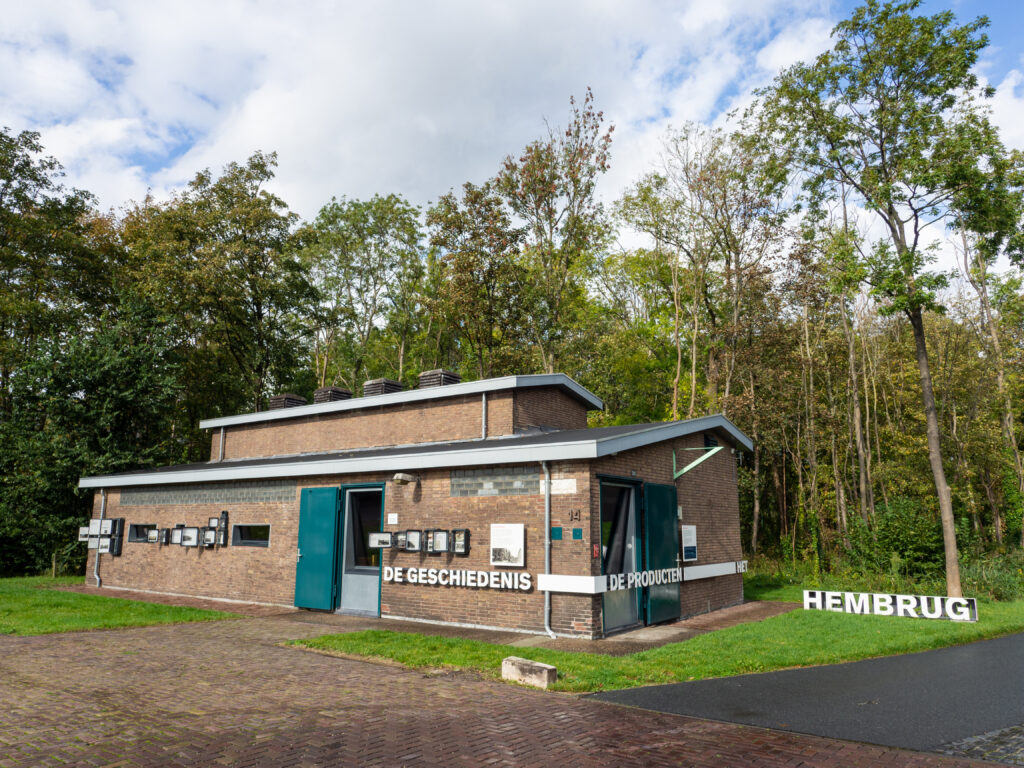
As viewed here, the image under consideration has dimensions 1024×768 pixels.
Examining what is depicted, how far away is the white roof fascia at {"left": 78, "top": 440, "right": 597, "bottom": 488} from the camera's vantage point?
11086 mm

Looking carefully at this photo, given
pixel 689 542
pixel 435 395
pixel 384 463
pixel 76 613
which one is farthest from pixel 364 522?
pixel 689 542

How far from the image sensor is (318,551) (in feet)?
46.8

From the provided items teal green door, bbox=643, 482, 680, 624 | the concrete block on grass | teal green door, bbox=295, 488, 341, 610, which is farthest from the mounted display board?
teal green door, bbox=295, 488, 341, 610

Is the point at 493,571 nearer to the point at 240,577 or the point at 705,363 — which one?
the point at 240,577

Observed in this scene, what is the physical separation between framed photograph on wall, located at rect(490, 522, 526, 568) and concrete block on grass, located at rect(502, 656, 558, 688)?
325 cm

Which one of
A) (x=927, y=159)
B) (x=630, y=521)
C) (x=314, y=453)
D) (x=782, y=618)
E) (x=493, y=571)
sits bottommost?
(x=782, y=618)

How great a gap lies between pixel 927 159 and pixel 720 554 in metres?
11.7

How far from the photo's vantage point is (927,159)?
1722 centimetres

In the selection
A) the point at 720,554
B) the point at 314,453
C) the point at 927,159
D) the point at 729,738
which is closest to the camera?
the point at 729,738

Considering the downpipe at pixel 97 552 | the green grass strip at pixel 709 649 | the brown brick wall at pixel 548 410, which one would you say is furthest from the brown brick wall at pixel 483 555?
the downpipe at pixel 97 552

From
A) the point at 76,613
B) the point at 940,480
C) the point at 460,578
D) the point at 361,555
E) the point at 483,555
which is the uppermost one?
the point at 940,480

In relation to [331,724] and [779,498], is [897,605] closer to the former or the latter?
[331,724]

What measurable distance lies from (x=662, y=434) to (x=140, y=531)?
15160 millimetres

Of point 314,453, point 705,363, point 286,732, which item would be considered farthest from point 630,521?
point 705,363
